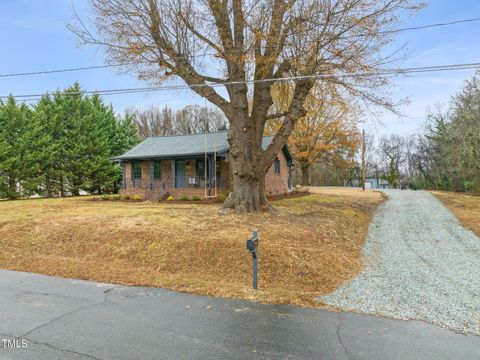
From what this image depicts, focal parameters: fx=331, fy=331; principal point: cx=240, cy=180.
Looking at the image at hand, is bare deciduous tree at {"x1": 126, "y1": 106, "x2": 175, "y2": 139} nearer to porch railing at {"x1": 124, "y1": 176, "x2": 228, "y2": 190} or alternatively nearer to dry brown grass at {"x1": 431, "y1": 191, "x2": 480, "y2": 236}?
porch railing at {"x1": 124, "y1": 176, "x2": 228, "y2": 190}

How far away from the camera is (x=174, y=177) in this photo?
67.3 ft

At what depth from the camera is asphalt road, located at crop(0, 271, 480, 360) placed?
3400mm

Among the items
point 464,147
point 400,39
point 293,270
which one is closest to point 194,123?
point 464,147

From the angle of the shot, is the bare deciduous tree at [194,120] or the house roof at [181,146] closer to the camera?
the house roof at [181,146]

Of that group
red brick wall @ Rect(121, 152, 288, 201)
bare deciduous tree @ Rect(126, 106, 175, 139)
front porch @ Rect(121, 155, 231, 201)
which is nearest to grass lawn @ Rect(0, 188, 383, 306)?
front porch @ Rect(121, 155, 231, 201)

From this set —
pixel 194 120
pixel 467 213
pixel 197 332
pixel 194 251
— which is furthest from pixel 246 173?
pixel 194 120

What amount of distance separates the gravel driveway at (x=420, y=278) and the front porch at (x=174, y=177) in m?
10.1

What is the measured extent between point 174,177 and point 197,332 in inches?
674

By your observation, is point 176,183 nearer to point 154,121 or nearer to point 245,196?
point 245,196

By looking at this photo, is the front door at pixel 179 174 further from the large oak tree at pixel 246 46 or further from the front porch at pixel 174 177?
the large oak tree at pixel 246 46

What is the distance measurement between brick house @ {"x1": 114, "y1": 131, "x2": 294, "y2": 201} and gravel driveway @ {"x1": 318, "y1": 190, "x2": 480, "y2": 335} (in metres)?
10.0

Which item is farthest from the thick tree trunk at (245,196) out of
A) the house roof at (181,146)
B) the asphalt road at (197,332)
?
the house roof at (181,146)

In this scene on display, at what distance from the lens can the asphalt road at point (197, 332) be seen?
340cm

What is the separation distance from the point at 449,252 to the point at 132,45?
11057 mm
